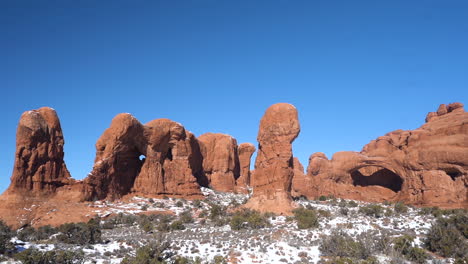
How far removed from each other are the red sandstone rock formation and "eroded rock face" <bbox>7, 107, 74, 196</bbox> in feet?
24.3

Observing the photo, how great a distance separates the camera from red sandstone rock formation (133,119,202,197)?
33.6m

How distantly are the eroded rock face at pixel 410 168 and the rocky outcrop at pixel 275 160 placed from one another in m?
15.0

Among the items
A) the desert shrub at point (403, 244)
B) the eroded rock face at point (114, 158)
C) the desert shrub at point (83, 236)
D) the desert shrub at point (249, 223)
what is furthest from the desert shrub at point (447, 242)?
the eroded rock face at point (114, 158)

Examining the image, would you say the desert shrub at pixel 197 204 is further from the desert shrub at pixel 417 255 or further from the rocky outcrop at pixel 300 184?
the desert shrub at pixel 417 255

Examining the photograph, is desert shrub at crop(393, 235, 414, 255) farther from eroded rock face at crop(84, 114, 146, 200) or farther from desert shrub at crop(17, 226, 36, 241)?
eroded rock face at crop(84, 114, 146, 200)

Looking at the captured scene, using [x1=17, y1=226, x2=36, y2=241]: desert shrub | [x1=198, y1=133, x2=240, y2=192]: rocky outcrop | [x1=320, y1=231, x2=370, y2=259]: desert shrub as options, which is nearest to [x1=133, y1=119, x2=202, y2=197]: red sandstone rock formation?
[x1=198, y1=133, x2=240, y2=192]: rocky outcrop

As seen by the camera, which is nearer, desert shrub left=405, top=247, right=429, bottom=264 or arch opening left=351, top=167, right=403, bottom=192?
desert shrub left=405, top=247, right=429, bottom=264

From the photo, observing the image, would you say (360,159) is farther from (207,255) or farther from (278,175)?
(207,255)

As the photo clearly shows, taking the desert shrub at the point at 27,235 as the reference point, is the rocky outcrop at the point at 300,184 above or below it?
above

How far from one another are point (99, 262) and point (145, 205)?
51.1 feet

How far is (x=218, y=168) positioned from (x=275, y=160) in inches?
798

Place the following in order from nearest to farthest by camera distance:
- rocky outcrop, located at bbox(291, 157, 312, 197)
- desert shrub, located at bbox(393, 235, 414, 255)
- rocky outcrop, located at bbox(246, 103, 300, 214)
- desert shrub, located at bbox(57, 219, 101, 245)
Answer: desert shrub, located at bbox(393, 235, 414, 255), desert shrub, located at bbox(57, 219, 101, 245), rocky outcrop, located at bbox(246, 103, 300, 214), rocky outcrop, located at bbox(291, 157, 312, 197)

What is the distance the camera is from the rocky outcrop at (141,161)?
30.3 m

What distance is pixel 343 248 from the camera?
15047mm
